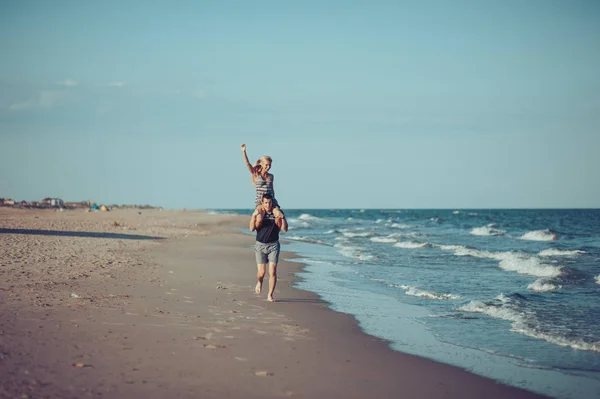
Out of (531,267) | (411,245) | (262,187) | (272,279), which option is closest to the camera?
(262,187)

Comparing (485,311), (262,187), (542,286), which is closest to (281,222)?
(262,187)

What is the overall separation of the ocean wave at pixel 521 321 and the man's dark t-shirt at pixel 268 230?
12.3 ft

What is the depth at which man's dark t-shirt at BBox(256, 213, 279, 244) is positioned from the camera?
30.7 ft

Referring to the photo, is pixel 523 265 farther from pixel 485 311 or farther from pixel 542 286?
pixel 485 311

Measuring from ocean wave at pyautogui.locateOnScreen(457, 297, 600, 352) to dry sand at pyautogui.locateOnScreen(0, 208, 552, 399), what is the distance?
244 cm

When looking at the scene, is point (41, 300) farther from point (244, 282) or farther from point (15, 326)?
point (244, 282)

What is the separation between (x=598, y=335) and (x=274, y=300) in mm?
5263

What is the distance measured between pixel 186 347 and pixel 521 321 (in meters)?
5.69

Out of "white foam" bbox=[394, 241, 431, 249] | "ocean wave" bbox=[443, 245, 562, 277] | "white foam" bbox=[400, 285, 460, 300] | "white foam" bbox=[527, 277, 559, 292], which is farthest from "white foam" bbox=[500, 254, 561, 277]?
"white foam" bbox=[394, 241, 431, 249]

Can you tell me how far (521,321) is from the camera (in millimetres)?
8914

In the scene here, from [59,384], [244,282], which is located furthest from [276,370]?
[244,282]

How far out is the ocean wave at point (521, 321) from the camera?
746 cm

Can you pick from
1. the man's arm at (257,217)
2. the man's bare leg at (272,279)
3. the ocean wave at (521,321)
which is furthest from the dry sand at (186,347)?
the ocean wave at (521,321)

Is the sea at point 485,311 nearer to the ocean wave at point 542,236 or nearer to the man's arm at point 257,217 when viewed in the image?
the man's arm at point 257,217
